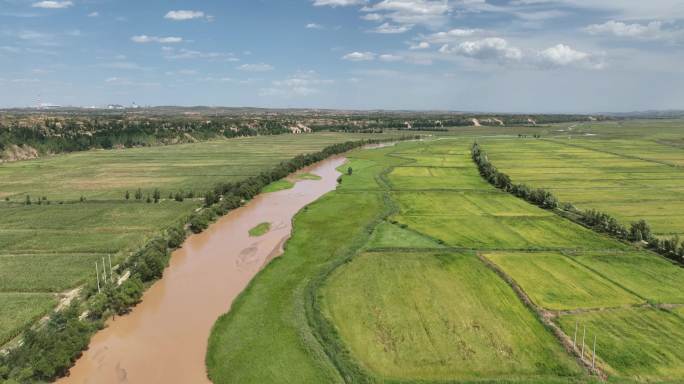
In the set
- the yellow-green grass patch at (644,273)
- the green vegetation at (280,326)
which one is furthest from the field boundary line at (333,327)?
the yellow-green grass patch at (644,273)

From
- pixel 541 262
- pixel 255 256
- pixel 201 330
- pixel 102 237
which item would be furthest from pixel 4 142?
pixel 541 262

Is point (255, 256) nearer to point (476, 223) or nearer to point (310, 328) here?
point (310, 328)

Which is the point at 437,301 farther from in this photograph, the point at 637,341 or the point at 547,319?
the point at 637,341

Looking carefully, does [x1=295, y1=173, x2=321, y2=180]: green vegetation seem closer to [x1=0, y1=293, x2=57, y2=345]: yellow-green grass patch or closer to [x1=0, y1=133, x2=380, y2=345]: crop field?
[x1=0, y1=133, x2=380, y2=345]: crop field

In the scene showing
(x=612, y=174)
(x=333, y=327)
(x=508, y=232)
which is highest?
(x=612, y=174)

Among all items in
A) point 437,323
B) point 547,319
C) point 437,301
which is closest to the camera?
point 437,323

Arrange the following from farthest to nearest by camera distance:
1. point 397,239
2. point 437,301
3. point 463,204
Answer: point 463,204 < point 397,239 < point 437,301

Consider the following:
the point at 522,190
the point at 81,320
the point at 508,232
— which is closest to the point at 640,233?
the point at 508,232
